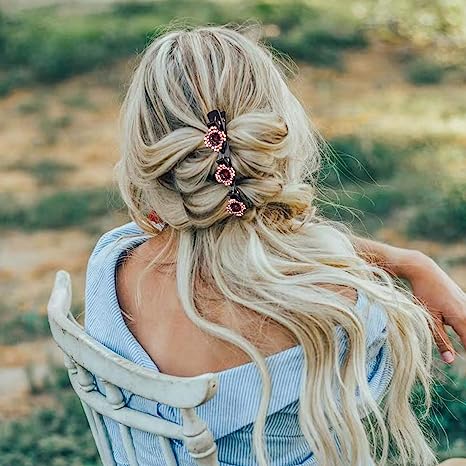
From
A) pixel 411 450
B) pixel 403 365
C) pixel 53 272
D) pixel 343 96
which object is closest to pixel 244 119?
pixel 403 365

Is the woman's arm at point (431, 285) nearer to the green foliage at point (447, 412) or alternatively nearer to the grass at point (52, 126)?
the green foliage at point (447, 412)

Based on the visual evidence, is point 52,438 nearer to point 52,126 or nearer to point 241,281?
point 241,281

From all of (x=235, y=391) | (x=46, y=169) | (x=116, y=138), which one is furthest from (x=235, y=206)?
(x=46, y=169)

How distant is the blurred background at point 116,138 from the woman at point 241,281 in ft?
4.31

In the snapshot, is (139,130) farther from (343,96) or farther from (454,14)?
(454,14)

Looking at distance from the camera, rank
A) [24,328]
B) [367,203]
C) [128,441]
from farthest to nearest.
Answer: [367,203]
[24,328]
[128,441]

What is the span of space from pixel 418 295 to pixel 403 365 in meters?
0.18

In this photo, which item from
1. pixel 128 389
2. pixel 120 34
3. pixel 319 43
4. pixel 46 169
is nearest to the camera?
pixel 128 389

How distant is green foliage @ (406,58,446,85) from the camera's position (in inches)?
246

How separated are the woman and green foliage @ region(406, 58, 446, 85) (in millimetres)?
4235

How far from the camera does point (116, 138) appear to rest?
427 centimetres

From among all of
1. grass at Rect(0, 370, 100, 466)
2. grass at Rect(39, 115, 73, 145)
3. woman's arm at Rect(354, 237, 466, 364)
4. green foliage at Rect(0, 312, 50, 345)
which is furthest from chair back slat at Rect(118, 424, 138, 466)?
grass at Rect(39, 115, 73, 145)

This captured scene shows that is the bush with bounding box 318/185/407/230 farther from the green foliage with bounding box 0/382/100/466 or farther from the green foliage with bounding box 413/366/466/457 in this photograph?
the green foliage with bounding box 0/382/100/466

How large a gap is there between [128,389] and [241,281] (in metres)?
0.31
